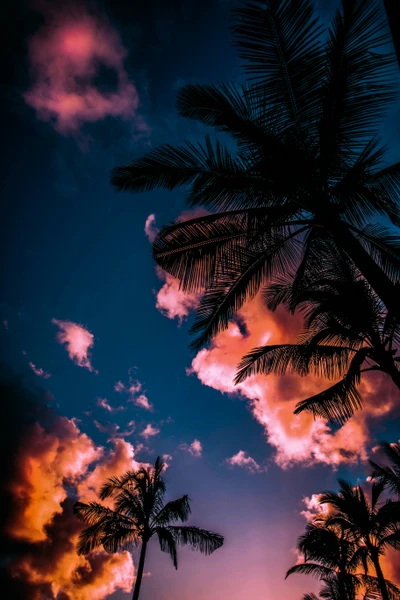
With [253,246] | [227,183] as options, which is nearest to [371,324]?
[253,246]

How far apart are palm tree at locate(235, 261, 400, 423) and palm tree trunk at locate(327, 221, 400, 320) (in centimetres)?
200

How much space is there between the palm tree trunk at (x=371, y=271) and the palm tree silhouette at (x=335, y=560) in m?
12.1

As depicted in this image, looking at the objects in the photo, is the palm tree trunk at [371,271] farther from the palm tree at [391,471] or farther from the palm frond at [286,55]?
the palm tree at [391,471]

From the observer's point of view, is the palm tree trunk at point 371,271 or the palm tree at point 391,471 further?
the palm tree at point 391,471

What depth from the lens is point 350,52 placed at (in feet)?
11.3

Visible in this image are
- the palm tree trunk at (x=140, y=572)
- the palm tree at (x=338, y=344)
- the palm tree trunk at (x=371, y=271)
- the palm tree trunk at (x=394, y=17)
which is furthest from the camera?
the palm tree trunk at (x=140, y=572)

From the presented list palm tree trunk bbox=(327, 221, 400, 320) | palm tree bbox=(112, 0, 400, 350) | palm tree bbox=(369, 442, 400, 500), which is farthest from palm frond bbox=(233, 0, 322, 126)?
palm tree bbox=(369, 442, 400, 500)

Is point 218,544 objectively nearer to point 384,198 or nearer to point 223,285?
point 223,285

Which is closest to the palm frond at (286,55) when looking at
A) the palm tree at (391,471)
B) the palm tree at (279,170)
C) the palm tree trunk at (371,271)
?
the palm tree at (279,170)

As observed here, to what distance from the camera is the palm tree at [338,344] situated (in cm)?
499

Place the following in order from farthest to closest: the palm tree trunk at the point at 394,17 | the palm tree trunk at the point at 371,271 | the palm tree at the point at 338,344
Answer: the palm tree at the point at 338,344, the palm tree trunk at the point at 371,271, the palm tree trunk at the point at 394,17

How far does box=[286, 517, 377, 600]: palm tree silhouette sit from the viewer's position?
11328 mm

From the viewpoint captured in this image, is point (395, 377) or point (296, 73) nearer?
point (296, 73)

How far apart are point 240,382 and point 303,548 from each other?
885 centimetres
